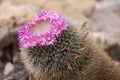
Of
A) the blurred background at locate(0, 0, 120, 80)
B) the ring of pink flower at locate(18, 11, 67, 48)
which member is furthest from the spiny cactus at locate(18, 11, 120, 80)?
the blurred background at locate(0, 0, 120, 80)

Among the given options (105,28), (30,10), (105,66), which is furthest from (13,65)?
(105,28)

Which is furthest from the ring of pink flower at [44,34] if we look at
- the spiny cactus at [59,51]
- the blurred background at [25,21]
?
the blurred background at [25,21]

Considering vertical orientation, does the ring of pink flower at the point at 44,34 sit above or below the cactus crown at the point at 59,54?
above

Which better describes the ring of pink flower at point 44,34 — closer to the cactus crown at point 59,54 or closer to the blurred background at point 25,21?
the cactus crown at point 59,54

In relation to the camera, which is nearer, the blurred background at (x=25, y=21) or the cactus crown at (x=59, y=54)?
the cactus crown at (x=59, y=54)

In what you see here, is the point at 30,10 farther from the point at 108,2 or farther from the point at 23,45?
the point at 108,2
